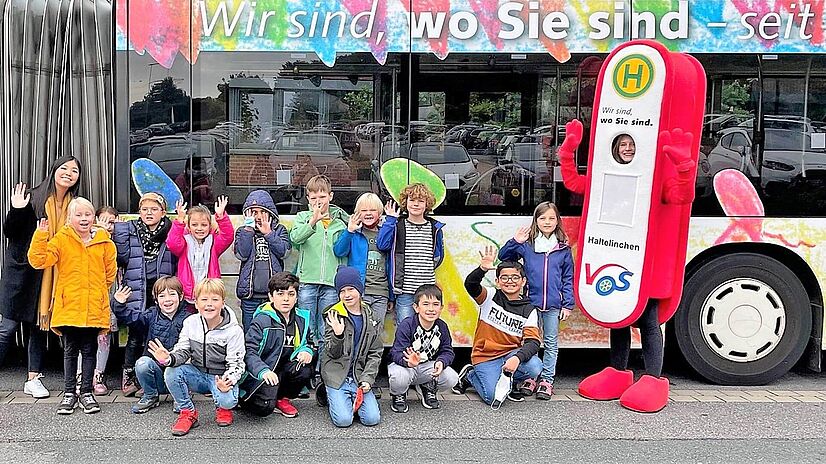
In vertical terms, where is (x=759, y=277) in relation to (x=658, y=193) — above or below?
below

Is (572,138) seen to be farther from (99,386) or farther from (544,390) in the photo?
(99,386)

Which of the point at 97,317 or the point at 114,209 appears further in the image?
the point at 114,209

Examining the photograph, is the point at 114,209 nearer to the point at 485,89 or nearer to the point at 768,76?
the point at 485,89

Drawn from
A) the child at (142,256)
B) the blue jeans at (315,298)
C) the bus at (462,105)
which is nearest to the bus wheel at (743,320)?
the bus at (462,105)

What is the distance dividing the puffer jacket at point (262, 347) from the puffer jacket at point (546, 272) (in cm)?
160

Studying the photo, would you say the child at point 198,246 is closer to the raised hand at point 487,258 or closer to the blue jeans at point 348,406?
the blue jeans at point 348,406

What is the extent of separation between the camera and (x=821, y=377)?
7152 millimetres

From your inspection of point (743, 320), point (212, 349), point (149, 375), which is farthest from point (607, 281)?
point (149, 375)

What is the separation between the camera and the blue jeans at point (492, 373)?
20.4 ft

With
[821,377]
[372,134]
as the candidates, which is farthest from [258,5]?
[821,377]

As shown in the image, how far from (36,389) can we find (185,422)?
4.53 ft

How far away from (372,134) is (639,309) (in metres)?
2.18

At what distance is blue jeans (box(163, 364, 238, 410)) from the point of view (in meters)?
5.55

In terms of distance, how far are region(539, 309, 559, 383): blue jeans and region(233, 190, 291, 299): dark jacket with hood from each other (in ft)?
6.15
